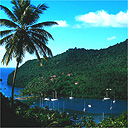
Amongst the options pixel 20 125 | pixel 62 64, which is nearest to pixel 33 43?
pixel 20 125

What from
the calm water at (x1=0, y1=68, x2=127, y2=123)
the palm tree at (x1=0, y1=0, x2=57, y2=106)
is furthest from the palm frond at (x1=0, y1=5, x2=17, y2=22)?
the calm water at (x1=0, y1=68, x2=127, y2=123)

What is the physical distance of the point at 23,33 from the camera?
1391cm

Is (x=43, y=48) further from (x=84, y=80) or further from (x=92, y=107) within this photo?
(x=84, y=80)

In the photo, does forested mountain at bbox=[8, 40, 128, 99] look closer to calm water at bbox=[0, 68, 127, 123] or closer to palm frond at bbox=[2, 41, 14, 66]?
calm water at bbox=[0, 68, 127, 123]

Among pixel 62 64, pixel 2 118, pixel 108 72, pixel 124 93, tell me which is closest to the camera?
pixel 2 118

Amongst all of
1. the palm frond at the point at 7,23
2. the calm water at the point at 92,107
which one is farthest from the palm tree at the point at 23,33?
the calm water at the point at 92,107

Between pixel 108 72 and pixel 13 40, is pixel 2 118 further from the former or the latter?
pixel 108 72

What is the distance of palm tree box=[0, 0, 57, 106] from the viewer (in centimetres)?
1390

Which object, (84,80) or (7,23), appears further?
(84,80)

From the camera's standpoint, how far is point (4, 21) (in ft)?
45.3

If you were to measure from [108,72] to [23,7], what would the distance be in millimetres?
70481

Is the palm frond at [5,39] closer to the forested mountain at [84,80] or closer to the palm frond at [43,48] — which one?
the palm frond at [43,48]

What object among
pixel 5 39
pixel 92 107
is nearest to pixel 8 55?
pixel 5 39

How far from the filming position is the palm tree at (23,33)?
1390cm
